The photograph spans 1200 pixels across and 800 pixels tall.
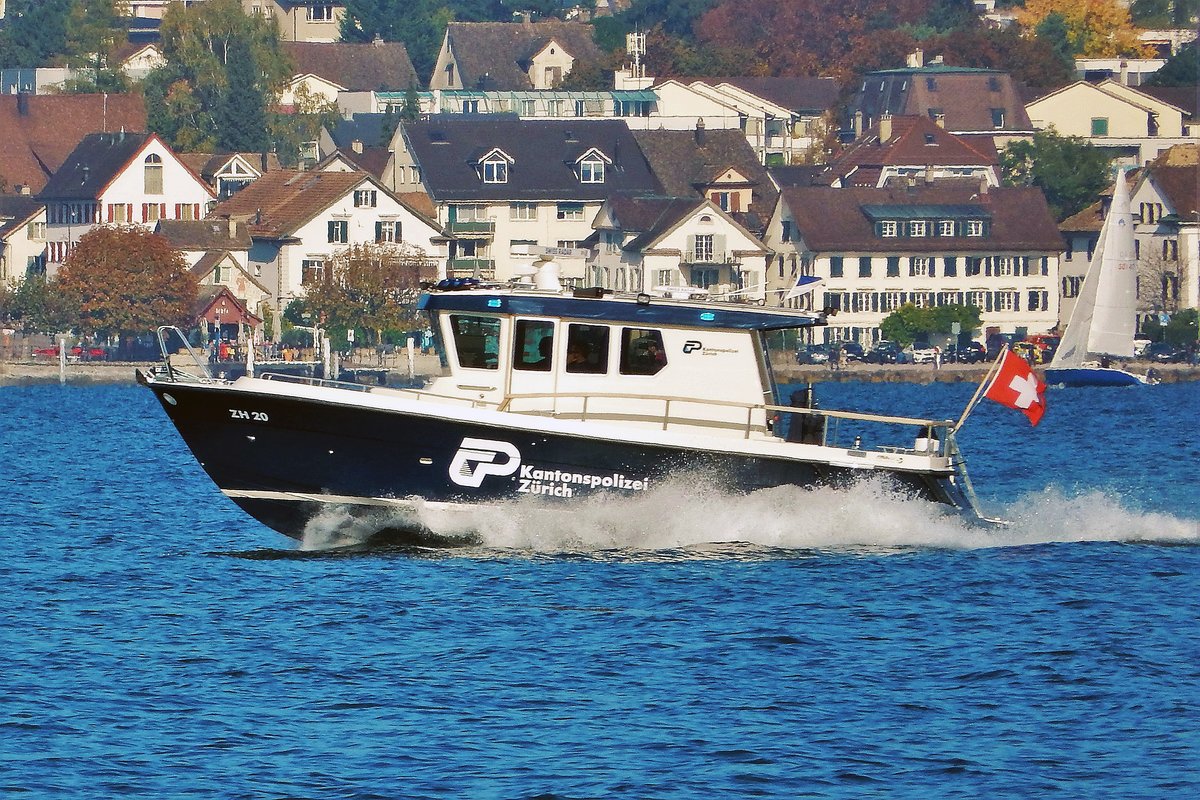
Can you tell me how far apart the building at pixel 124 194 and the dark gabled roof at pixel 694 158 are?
89.8 feet

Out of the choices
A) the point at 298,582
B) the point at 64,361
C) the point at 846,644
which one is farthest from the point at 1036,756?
the point at 64,361

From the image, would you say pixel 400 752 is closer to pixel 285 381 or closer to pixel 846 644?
pixel 846 644

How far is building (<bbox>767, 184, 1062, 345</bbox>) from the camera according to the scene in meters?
131

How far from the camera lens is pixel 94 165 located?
15112cm

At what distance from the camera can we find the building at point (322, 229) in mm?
133625

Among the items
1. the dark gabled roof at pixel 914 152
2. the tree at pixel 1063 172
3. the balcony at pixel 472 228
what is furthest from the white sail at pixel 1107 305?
the dark gabled roof at pixel 914 152

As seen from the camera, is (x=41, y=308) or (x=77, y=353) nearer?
(x=77, y=353)

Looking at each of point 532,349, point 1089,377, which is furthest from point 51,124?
point 532,349

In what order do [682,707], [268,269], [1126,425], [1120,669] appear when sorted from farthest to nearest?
[268,269] < [1126,425] < [1120,669] < [682,707]

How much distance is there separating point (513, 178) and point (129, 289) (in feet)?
92.1

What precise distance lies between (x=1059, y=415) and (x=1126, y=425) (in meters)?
8.41

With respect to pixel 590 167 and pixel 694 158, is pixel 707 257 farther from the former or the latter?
pixel 694 158

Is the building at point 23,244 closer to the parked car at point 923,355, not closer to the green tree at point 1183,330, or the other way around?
the parked car at point 923,355

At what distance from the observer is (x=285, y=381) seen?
32875 mm
